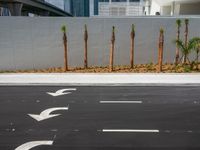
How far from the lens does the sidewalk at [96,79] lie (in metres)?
15.6

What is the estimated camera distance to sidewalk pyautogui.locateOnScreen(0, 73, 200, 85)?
15.6 m

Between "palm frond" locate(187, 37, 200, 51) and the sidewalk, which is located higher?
"palm frond" locate(187, 37, 200, 51)

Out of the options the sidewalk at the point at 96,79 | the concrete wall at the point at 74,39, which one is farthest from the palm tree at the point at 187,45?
the sidewalk at the point at 96,79

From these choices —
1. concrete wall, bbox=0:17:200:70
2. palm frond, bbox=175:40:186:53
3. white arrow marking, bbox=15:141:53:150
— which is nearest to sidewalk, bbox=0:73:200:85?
palm frond, bbox=175:40:186:53

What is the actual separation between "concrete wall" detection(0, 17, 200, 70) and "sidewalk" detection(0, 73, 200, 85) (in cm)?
170

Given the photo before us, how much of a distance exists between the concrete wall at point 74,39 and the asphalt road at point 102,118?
4.33 meters

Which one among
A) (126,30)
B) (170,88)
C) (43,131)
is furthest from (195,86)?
(43,131)

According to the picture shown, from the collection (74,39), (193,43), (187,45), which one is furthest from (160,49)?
(74,39)

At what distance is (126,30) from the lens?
19156mm

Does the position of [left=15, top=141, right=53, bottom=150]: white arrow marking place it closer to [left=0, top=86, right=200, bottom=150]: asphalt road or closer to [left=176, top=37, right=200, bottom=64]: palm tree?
[left=0, top=86, right=200, bottom=150]: asphalt road

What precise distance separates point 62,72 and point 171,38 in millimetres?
6407

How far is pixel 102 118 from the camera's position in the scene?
1059 centimetres

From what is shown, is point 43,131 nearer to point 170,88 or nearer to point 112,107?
point 112,107

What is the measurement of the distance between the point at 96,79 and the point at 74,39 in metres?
3.61
